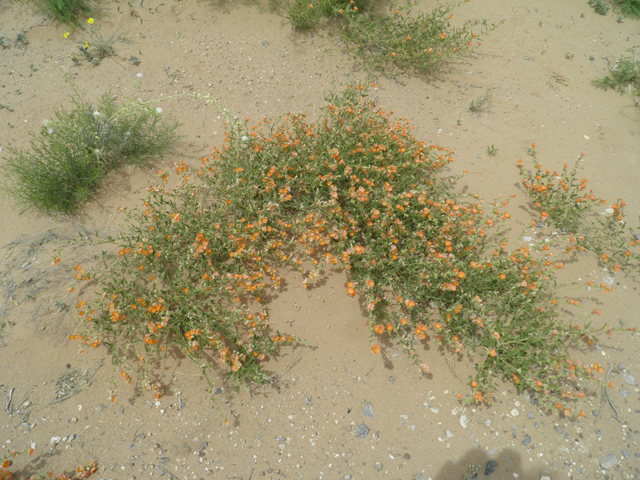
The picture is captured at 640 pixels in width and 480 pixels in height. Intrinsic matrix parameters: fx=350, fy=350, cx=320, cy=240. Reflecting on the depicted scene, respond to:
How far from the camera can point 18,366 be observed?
10.1ft

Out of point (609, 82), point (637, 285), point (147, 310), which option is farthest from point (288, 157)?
point (609, 82)

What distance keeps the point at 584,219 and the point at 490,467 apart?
10.4 ft

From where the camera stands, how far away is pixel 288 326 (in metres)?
3.39

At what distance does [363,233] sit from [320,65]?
129 inches

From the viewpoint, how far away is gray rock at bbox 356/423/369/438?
2945mm

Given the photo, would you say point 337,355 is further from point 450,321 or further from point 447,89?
point 447,89

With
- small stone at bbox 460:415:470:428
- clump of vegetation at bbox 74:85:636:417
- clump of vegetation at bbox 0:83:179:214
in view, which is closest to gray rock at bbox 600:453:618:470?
clump of vegetation at bbox 74:85:636:417

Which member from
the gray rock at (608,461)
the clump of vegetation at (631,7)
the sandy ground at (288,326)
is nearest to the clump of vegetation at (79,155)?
the sandy ground at (288,326)

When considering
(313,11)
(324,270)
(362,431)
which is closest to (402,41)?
(313,11)

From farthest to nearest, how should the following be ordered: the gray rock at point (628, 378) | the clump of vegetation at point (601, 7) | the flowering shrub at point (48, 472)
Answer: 1. the clump of vegetation at point (601, 7)
2. the gray rock at point (628, 378)
3. the flowering shrub at point (48, 472)

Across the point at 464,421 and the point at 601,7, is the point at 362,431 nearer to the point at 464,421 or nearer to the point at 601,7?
the point at 464,421

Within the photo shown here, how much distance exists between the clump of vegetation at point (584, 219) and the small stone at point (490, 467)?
235 centimetres

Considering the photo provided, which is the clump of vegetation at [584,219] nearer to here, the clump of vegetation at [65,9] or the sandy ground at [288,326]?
the sandy ground at [288,326]

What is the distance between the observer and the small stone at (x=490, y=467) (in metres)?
2.83
